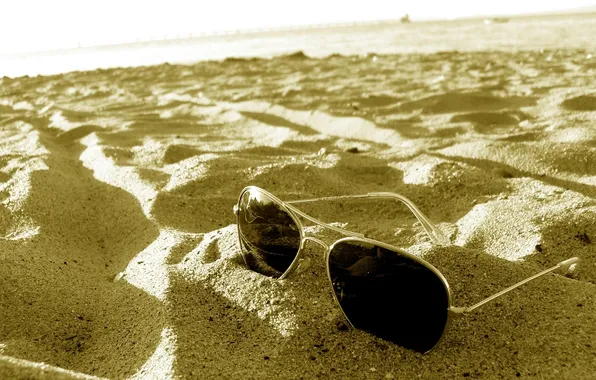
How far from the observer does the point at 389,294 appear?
1126 mm

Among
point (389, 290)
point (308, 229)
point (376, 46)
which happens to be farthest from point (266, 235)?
point (376, 46)

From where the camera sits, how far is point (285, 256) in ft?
4.51

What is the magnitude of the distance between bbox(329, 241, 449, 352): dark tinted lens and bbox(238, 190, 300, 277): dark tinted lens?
196mm

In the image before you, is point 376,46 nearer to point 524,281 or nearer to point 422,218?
point 422,218

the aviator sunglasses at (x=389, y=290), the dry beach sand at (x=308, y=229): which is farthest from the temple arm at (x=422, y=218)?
the aviator sunglasses at (x=389, y=290)

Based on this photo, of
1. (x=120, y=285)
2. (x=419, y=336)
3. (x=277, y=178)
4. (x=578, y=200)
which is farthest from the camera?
(x=277, y=178)

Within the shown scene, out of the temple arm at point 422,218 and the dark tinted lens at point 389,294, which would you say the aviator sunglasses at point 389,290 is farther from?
the temple arm at point 422,218

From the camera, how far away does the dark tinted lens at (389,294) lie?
1060 mm

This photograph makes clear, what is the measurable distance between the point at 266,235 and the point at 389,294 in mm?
421

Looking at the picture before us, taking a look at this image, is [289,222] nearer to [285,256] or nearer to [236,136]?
[285,256]

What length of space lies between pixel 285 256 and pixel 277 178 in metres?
0.85

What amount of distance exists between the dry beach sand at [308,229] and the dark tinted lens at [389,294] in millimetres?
47

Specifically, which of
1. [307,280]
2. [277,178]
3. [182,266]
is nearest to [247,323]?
[307,280]

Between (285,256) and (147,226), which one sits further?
(147,226)
